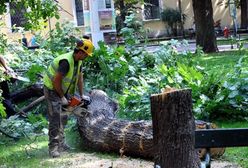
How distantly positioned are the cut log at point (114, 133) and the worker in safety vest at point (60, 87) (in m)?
0.37

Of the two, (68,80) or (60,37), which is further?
(60,37)

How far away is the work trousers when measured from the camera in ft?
23.4

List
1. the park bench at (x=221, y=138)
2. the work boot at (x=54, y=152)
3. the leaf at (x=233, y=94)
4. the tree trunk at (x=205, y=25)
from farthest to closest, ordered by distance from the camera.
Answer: the tree trunk at (x=205, y=25) → the leaf at (x=233, y=94) → the work boot at (x=54, y=152) → the park bench at (x=221, y=138)

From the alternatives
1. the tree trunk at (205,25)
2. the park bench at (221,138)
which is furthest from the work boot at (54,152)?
the tree trunk at (205,25)

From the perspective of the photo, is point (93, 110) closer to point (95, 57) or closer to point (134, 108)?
point (134, 108)

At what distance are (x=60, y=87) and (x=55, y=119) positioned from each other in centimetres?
50

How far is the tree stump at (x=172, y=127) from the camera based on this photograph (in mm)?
3775

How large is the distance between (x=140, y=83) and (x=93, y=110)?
266cm

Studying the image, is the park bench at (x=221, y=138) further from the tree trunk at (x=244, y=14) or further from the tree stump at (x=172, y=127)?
the tree trunk at (x=244, y=14)

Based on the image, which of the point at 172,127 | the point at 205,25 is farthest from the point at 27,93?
the point at 205,25

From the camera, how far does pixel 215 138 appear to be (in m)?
3.20

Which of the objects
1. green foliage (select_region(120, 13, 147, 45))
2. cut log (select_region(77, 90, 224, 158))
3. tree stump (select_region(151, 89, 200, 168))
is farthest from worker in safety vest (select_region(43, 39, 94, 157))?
green foliage (select_region(120, 13, 147, 45))

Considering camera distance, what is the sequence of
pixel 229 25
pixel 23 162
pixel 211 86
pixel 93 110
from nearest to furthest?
Result: 1. pixel 23 162
2. pixel 93 110
3. pixel 211 86
4. pixel 229 25

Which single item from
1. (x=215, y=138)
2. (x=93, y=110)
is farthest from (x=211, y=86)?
(x=215, y=138)
